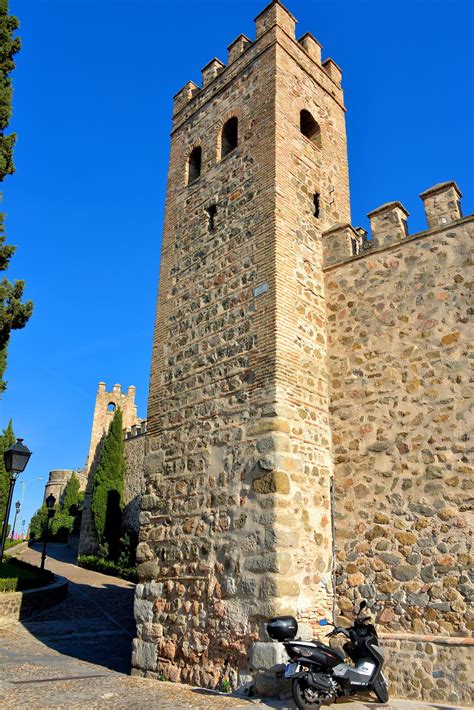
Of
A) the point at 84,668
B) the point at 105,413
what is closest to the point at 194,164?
the point at 84,668

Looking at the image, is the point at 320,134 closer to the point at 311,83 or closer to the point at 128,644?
the point at 311,83

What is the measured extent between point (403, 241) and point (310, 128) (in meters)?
3.58

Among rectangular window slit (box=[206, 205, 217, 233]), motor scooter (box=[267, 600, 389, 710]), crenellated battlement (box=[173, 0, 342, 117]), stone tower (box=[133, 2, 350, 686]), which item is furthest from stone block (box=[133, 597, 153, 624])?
crenellated battlement (box=[173, 0, 342, 117])

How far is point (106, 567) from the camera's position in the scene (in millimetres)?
22828

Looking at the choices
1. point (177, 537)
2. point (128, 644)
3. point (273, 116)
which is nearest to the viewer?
point (177, 537)

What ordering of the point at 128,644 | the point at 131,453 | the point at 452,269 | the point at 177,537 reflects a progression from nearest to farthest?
the point at 452,269 → the point at 177,537 → the point at 128,644 → the point at 131,453

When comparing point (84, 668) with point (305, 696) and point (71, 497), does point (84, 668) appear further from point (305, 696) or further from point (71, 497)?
point (71, 497)

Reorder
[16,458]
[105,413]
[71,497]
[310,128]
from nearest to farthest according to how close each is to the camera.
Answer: [16,458], [310,128], [105,413], [71,497]

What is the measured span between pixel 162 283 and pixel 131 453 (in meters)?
19.5

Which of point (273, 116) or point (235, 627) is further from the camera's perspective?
point (273, 116)

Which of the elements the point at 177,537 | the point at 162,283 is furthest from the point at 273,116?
the point at 177,537

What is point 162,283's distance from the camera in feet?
32.8

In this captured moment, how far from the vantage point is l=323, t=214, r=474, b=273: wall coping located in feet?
23.9

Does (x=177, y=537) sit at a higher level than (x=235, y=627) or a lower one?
higher
